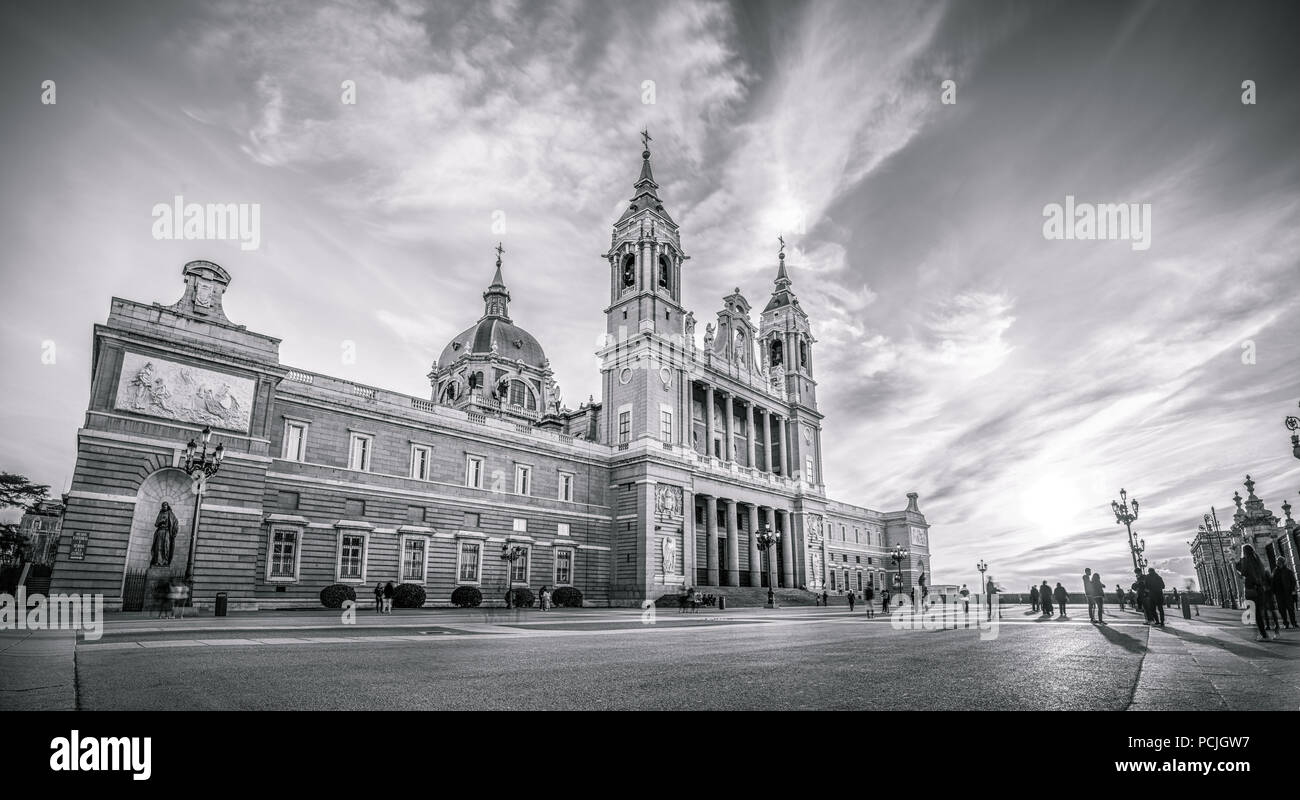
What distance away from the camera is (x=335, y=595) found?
2827cm

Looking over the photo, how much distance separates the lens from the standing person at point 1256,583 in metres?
10.8

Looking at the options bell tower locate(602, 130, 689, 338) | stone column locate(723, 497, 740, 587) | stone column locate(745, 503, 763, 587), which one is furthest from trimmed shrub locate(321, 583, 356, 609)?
stone column locate(745, 503, 763, 587)

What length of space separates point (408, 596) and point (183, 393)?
503 inches

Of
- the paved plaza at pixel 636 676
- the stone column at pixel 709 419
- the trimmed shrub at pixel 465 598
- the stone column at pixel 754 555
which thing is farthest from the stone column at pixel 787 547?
the paved plaza at pixel 636 676

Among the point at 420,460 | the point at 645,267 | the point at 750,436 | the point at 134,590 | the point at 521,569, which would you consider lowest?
the point at 134,590

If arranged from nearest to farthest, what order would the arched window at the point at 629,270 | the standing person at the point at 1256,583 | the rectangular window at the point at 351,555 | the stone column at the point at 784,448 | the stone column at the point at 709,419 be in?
the standing person at the point at 1256,583 → the rectangular window at the point at 351,555 → the arched window at the point at 629,270 → the stone column at the point at 709,419 → the stone column at the point at 784,448

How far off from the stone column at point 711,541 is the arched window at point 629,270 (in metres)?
16.6

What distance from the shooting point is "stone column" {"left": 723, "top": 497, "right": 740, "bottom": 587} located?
4850 cm

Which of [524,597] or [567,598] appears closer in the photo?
[524,597]

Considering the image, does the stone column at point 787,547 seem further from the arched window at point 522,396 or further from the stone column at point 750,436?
the arched window at point 522,396

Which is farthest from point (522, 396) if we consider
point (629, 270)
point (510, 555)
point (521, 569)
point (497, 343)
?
point (510, 555)

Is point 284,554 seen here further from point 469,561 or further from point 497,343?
point 497,343

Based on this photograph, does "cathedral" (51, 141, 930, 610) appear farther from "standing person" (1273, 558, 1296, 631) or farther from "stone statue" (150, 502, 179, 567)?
"standing person" (1273, 558, 1296, 631)
